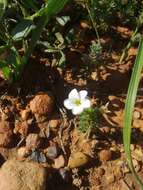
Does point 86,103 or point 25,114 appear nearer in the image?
point 86,103

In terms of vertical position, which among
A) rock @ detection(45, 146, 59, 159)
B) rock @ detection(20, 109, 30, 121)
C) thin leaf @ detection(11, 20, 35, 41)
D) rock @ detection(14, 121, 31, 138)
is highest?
thin leaf @ detection(11, 20, 35, 41)

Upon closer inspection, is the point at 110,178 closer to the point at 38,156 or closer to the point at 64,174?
the point at 64,174

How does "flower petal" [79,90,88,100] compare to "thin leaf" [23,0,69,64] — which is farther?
"flower petal" [79,90,88,100]

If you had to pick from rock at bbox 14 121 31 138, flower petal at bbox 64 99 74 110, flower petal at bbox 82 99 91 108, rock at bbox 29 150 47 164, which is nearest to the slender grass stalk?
flower petal at bbox 82 99 91 108

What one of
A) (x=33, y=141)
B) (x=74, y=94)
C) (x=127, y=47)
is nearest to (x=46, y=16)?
(x=74, y=94)

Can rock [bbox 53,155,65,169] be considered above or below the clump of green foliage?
below

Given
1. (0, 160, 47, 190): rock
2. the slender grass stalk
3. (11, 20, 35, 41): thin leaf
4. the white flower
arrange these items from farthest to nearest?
(11, 20, 35, 41): thin leaf < the white flower < (0, 160, 47, 190): rock < the slender grass stalk

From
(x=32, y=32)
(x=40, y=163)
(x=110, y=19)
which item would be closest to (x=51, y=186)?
(x=40, y=163)

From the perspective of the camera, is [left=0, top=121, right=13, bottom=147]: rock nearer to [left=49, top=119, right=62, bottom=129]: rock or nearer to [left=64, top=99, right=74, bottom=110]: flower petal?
[left=49, top=119, right=62, bottom=129]: rock
